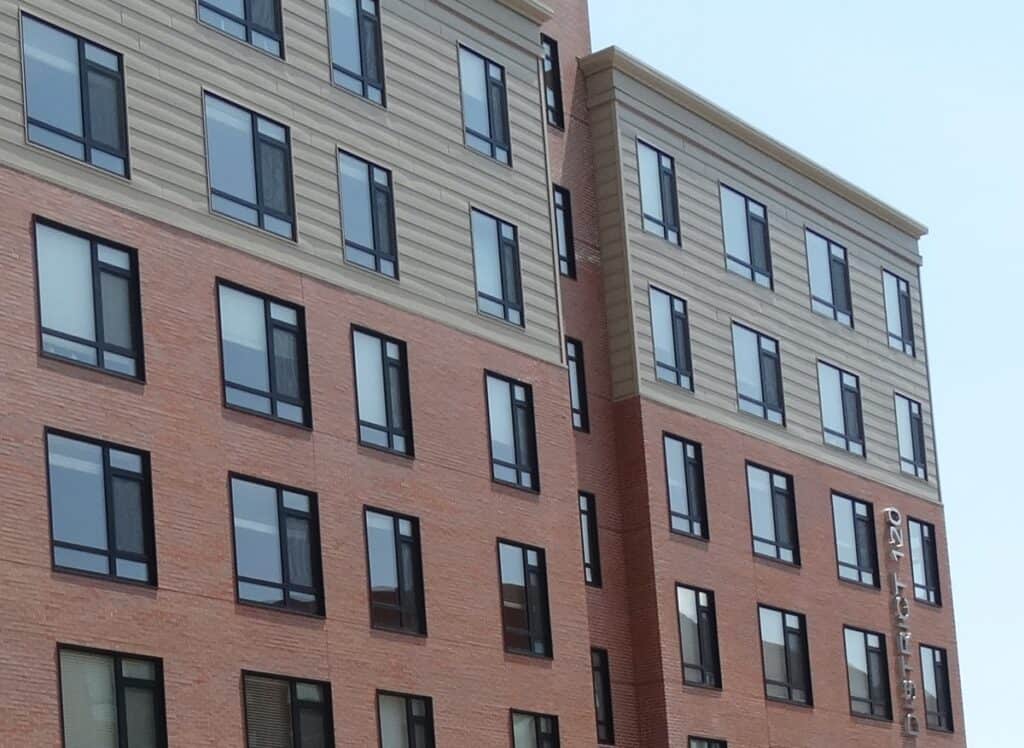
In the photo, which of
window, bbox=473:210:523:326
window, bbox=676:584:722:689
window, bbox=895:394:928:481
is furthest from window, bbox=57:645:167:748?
window, bbox=895:394:928:481

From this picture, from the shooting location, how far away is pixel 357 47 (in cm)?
3891

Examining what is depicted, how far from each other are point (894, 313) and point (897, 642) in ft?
28.6

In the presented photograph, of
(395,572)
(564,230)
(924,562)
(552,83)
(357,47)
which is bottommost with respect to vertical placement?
(395,572)

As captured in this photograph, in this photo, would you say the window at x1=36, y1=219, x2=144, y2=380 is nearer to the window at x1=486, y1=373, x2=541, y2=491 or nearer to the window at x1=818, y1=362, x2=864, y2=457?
the window at x1=486, y1=373, x2=541, y2=491

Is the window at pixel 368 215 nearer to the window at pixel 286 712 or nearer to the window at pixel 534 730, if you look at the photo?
the window at pixel 286 712

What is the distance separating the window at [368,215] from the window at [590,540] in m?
8.25

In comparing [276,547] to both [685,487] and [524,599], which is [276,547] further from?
[685,487]

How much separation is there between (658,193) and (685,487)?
6.40 m

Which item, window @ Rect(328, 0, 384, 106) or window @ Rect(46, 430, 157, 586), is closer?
window @ Rect(46, 430, 157, 586)

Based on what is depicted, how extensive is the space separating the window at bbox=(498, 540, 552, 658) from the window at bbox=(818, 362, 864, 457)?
13654mm

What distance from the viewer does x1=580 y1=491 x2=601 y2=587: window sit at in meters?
44.0

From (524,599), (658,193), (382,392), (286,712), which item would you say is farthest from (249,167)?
(658,193)

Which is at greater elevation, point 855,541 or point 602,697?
point 855,541

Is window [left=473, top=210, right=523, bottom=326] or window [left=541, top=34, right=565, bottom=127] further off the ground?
window [left=541, top=34, right=565, bottom=127]
